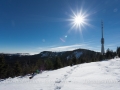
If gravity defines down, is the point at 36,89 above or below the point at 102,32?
below

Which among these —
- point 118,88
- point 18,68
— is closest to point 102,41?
point 18,68

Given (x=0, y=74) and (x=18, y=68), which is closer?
(x=0, y=74)

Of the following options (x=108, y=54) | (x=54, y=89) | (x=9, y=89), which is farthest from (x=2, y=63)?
(x=108, y=54)

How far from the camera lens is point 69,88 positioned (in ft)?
21.6

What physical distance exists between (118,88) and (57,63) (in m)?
38.8

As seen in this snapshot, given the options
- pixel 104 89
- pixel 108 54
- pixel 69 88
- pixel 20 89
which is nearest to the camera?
pixel 104 89

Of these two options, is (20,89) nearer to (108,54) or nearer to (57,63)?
(57,63)

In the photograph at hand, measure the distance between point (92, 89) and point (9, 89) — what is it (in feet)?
17.3

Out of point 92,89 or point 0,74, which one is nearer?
point 92,89

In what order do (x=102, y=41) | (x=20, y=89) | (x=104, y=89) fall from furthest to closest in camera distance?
(x=102, y=41)
(x=20, y=89)
(x=104, y=89)

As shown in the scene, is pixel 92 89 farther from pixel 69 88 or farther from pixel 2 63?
pixel 2 63

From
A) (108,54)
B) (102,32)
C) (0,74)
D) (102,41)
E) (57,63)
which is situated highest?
(102,32)

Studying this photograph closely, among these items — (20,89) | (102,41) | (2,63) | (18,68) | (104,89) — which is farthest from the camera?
(102,41)

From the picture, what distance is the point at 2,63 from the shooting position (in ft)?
111
